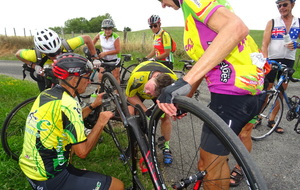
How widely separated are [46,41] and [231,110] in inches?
111

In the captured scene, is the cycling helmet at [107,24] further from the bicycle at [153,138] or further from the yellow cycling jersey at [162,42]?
the bicycle at [153,138]

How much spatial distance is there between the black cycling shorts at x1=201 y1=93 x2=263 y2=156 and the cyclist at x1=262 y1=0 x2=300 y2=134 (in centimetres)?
294

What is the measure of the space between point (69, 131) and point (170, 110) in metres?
0.99

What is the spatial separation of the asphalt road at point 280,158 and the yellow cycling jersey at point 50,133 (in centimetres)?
253

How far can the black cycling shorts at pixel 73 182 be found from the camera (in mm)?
1992

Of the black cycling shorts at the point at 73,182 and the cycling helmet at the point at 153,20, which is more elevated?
the cycling helmet at the point at 153,20

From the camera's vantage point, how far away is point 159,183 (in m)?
1.83

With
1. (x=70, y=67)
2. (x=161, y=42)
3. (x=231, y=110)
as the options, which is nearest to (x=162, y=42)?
(x=161, y=42)

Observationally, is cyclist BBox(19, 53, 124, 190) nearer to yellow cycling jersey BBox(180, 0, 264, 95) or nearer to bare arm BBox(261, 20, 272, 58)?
yellow cycling jersey BBox(180, 0, 264, 95)

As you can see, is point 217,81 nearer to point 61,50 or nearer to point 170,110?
point 170,110

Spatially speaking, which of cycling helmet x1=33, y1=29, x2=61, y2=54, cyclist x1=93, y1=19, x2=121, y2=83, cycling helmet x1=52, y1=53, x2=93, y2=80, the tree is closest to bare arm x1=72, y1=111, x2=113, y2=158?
cycling helmet x1=52, y1=53, x2=93, y2=80

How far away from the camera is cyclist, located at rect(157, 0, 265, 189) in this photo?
1301mm

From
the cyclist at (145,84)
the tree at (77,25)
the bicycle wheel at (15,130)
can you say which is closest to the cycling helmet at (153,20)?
the cyclist at (145,84)

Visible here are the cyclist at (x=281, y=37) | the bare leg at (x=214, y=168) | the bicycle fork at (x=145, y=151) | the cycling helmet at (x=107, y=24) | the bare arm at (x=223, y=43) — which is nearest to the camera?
the bare arm at (x=223, y=43)
